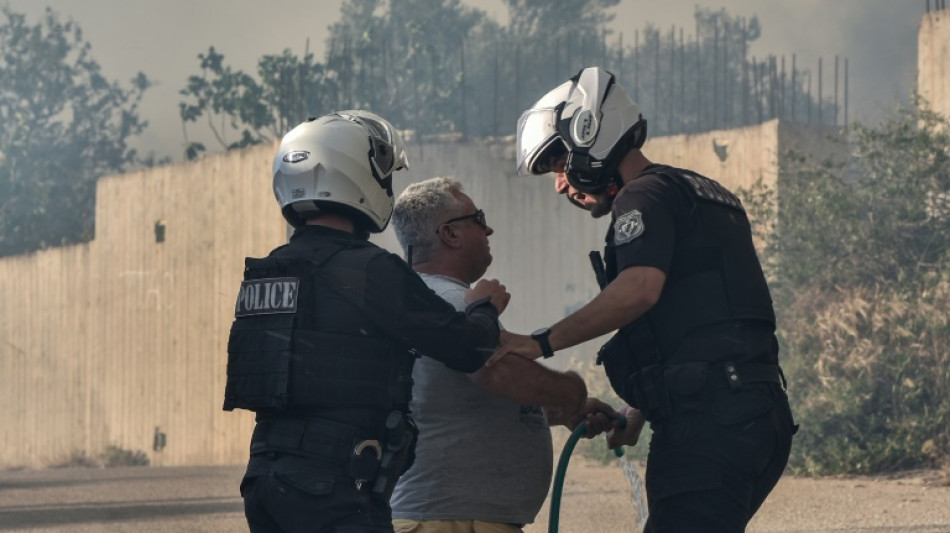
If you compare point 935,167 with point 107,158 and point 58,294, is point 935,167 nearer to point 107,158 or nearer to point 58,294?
point 58,294

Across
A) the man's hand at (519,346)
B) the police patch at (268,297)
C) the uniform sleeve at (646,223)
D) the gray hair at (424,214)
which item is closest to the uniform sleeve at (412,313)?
the police patch at (268,297)

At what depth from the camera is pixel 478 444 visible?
4.29 meters

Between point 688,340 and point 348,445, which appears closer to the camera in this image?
point 348,445

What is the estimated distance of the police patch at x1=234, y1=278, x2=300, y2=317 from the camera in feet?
12.6

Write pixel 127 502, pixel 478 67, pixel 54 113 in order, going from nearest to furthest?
pixel 127 502 → pixel 54 113 → pixel 478 67

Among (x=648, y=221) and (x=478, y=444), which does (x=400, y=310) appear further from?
(x=648, y=221)

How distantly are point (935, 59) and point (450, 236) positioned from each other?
1531 centimetres

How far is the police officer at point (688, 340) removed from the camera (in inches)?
162

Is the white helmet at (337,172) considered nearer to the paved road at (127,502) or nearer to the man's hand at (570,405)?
the man's hand at (570,405)

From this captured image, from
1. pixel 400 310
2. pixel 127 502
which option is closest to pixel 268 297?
pixel 400 310

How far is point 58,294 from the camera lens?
28344mm

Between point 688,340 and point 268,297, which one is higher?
point 268,297

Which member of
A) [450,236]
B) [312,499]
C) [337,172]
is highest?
[337,172]

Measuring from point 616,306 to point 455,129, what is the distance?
114ft
